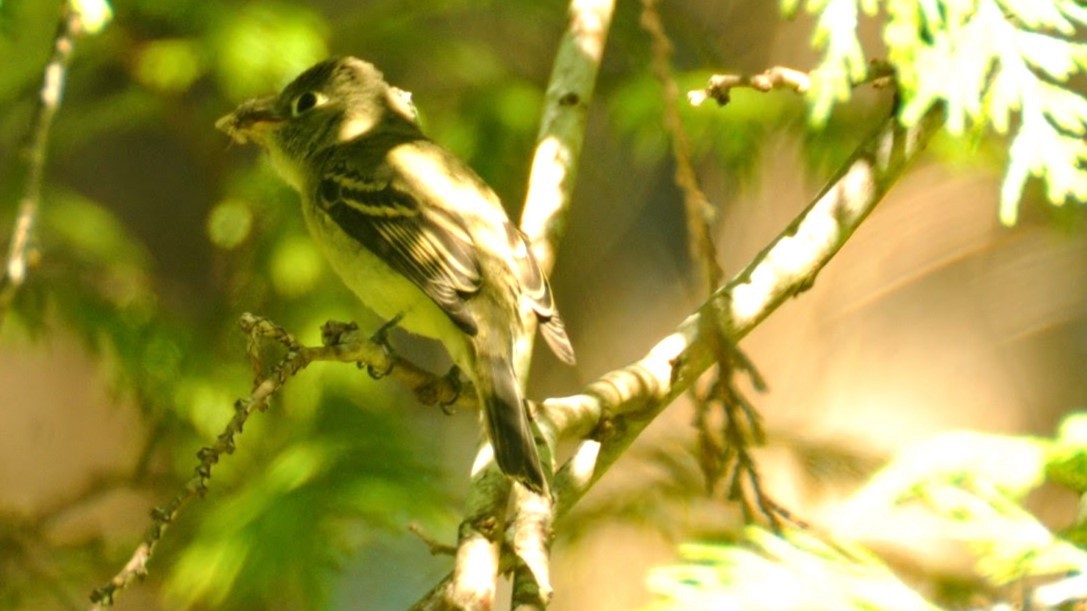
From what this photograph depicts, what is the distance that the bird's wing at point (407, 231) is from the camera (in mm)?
3008

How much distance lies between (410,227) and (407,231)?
0.01 m

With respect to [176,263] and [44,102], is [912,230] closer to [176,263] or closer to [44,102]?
[176,263]

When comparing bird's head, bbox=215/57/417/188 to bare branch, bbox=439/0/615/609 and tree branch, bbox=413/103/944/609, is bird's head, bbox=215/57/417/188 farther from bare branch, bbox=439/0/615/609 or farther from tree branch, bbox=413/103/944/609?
tree branch, bbox=413/103/944/609

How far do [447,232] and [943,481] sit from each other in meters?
1.80

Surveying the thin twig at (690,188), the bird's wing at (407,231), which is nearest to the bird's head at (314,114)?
the bird's wing at (407,231)

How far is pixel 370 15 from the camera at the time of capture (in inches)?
190

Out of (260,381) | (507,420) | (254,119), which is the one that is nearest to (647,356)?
(507,420)

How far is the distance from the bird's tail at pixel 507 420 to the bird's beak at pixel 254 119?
1.32 m

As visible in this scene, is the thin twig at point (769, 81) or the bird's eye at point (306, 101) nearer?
the thin twig at point (769, 81)

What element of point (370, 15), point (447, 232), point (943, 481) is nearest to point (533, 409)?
point (447, 232)

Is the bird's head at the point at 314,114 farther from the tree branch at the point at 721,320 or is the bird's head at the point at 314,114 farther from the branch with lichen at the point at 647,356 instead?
the tree branch at the point at 721,320

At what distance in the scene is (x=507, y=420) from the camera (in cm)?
242

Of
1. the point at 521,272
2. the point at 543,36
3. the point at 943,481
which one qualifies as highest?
the point at 543,36

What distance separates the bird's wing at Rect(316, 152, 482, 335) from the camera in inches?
118
